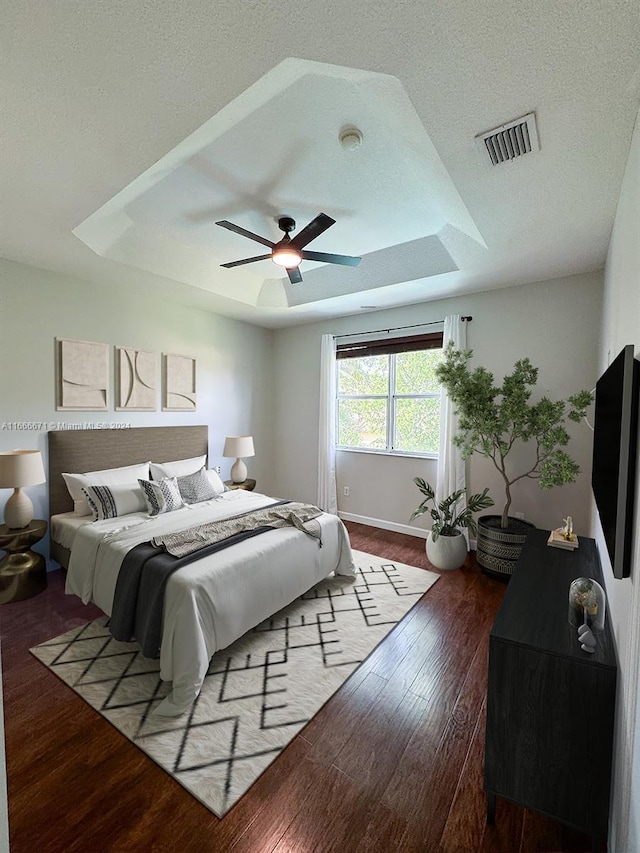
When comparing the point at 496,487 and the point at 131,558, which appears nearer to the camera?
the point at 131,558

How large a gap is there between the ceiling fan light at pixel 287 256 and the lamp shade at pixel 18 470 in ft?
7.72

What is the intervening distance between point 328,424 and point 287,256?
8.42 ft

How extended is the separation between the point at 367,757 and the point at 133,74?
2929mm

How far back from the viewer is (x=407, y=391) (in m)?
4.39

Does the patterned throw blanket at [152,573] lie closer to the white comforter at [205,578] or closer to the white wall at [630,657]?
the white comforter at [205,578]

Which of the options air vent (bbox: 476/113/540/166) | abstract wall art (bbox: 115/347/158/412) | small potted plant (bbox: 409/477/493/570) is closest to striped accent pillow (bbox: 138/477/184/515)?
abstract wall art (bbox: 115/347/158/412)

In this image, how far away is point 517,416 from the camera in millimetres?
2998

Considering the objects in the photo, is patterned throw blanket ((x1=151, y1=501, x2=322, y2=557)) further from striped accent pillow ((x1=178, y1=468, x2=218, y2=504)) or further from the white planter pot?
the white planter pot

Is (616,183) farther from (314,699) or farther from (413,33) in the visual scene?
(314,699)

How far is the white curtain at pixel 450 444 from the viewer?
12.5ft

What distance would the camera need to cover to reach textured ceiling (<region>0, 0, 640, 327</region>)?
1178 mm

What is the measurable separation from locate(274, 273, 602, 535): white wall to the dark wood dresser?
2.26 metres

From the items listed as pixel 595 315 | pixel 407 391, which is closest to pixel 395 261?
pixel 407 391

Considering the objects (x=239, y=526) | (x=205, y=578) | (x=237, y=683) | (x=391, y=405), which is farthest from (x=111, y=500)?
(x=391, y=405)
